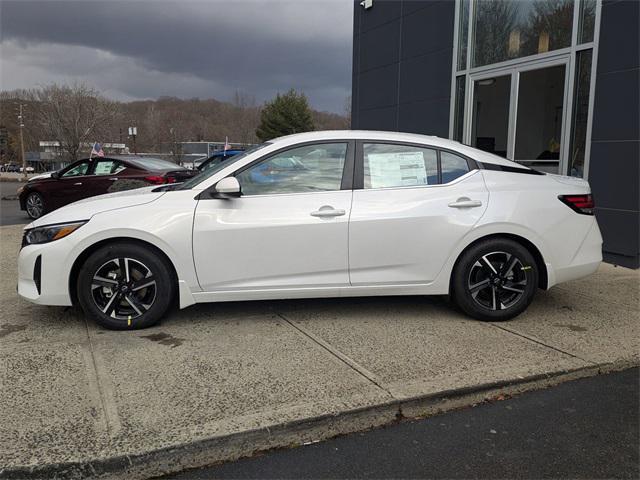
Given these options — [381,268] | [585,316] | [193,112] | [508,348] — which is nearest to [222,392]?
[381,268]

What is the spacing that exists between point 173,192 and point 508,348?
2.86 meters

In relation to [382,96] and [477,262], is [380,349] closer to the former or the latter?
[477,262]

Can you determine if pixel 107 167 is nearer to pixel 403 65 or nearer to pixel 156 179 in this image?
pixel 156 179

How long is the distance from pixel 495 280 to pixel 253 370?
2.22 metres

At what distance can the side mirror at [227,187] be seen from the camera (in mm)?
4062

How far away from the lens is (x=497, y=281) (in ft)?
14.8

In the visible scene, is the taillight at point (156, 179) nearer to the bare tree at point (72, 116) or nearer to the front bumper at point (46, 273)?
the front bumper at point (46, 273)

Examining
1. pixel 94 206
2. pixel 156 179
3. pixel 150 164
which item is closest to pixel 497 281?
pixel 94 206

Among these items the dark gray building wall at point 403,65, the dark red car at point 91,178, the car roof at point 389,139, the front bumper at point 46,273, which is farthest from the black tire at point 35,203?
the car roof at point 389,139

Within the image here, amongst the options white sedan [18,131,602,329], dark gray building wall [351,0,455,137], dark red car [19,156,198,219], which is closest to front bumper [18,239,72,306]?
white sedan [18,131,602,329]

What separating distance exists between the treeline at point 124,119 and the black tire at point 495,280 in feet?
113

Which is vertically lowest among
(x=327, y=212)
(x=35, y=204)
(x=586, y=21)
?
(x=35, y=204)

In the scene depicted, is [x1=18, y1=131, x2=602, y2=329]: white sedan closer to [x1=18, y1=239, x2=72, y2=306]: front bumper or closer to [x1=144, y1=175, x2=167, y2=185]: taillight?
[x1=18, y1=239, x2=72, y2=306]: front bumper

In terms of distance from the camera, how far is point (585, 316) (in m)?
4.76
